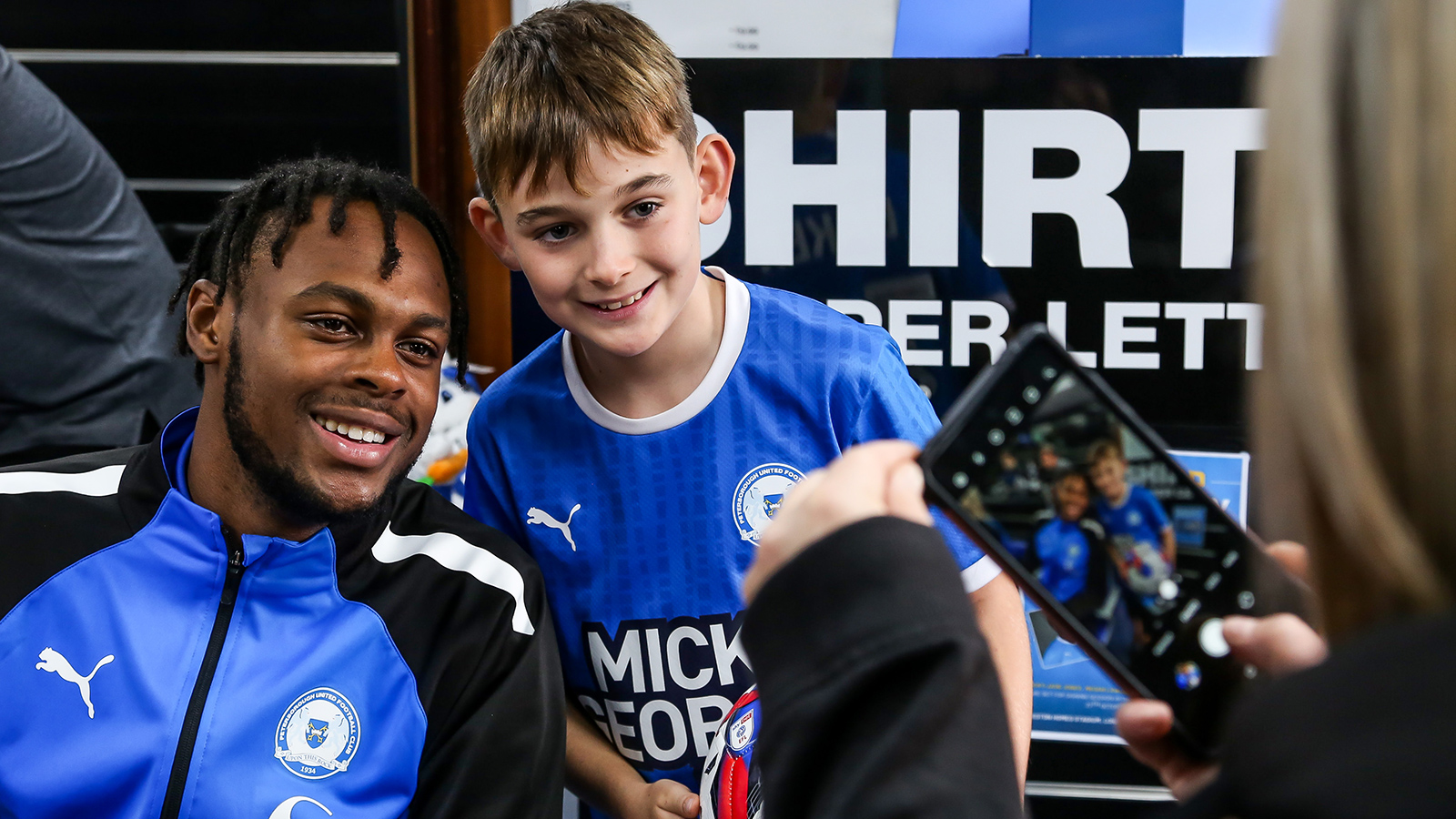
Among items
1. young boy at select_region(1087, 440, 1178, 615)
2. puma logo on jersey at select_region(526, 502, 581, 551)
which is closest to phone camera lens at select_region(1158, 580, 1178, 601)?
young boy at select_region(1087, 440, 1178, 615)

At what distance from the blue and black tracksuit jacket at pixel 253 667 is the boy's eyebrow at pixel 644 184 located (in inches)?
18.6

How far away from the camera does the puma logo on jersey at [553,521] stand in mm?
1469

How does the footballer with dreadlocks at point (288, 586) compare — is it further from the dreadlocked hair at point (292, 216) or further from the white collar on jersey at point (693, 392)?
the white collar on jersey at point (693, 392)

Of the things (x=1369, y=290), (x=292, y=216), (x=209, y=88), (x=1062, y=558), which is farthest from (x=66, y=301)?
(x=1369, y=290)

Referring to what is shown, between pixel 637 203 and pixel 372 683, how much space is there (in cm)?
65

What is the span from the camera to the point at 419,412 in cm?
143

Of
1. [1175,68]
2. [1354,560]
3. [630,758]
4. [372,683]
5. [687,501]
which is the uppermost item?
[1175,68]

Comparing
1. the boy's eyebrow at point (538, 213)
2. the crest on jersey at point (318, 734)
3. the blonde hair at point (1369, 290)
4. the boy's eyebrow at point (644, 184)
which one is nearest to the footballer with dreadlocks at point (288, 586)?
the crest on jersey at point (318, 734)

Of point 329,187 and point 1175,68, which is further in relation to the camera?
point 1175,68

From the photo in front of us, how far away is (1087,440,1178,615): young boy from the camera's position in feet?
2.50

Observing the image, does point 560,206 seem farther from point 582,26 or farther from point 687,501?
point 687,501

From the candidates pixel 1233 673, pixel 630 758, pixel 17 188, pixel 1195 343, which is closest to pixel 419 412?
pixel 630 758

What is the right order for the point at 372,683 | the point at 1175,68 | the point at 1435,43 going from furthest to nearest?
the point at 1175,68 → the point at 372,683 → the point at 1435,43

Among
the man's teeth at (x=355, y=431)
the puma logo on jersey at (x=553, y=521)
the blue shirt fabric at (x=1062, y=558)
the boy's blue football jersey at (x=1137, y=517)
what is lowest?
the puma logo on jersey at (x=553, y=521)
